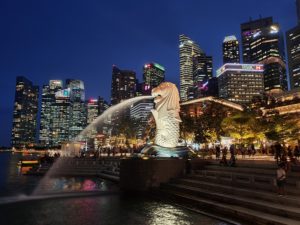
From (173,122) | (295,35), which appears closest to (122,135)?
(173,122)

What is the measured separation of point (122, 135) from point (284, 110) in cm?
4068

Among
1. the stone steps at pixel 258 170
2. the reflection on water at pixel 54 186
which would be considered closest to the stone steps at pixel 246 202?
the stone steps at pixel 258 170

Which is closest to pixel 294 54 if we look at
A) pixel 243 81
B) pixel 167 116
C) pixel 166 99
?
pixel 243 81

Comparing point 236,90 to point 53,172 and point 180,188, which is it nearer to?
point 53,172

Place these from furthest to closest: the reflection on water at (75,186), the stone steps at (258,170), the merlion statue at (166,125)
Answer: the merlion statue at (166,125) < the reflection on water at (75,186) < the stone steps at (258,170)

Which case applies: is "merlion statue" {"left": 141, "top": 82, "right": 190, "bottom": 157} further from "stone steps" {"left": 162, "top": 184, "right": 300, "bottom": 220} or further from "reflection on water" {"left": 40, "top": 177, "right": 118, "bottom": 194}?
"stone steps" {"left": 162, "top": 184, "right": 300, "bottom": 220}

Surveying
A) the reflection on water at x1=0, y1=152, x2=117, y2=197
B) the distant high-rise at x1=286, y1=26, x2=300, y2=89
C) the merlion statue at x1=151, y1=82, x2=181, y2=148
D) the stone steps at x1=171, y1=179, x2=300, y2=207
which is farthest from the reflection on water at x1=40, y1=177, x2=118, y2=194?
the distant high-rise at x1=286, y1=26, x2=300, y2=89

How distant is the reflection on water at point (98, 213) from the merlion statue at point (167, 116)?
5.96 meters

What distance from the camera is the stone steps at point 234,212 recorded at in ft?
32.0

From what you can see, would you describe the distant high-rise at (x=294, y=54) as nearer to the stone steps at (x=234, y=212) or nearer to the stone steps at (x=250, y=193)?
the stone steps at (x=250, y=193)

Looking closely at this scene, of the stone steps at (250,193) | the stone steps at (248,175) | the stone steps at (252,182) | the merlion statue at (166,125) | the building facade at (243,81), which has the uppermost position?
the building facade at (243,81)

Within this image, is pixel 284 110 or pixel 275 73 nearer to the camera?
pixel 284 110

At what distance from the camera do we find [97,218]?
11797mm

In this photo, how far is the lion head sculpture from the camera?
21.2m
